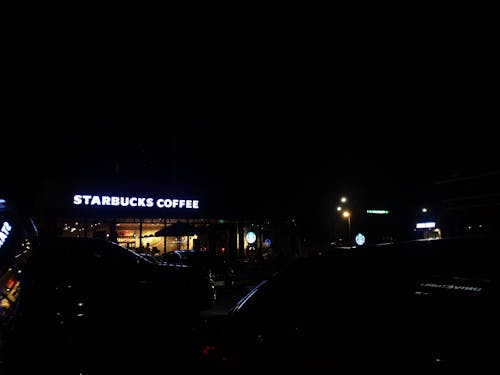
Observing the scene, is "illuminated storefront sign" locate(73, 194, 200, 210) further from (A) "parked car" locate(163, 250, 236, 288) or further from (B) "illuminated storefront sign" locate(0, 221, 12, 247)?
(B) "illuminated storefront sign" locate(0, 221, 12, 247)

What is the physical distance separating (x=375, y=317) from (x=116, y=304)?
17.1ft

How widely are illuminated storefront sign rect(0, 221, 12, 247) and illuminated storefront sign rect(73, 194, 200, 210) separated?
60.3 ft

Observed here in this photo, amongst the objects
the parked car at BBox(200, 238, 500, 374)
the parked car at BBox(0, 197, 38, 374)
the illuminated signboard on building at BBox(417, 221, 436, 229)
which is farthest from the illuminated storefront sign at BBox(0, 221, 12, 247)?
the illuminated signboard on building at BBox(417, 221, 436, 229)

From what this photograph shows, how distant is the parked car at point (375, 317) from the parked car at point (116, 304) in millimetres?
2926

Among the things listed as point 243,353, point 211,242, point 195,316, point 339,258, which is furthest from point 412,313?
point 211,242

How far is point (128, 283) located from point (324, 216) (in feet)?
101

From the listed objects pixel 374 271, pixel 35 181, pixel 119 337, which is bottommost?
pixel 119 337

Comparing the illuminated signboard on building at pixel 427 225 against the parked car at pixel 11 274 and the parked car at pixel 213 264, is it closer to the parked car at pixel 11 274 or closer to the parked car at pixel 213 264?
the parked car at pixel 213 264

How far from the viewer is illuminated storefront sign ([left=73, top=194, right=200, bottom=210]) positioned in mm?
20828

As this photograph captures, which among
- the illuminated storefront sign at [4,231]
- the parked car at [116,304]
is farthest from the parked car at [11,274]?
the parked car at [116,304]

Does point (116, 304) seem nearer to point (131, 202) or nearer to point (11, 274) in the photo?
point (11, 274)

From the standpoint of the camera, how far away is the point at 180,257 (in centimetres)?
1599

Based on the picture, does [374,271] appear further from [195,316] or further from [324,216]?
[324,216]

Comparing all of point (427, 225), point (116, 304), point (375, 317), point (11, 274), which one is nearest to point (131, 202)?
point (116, 304)
